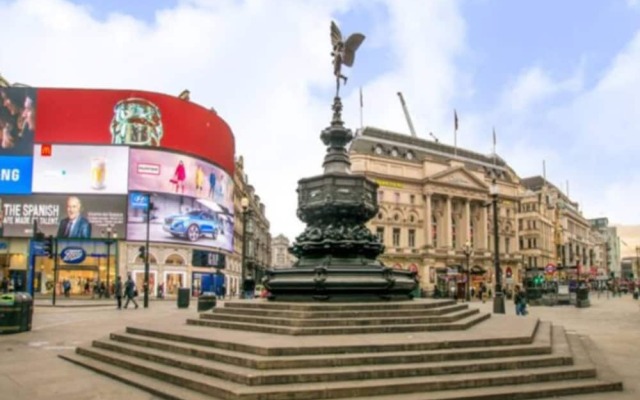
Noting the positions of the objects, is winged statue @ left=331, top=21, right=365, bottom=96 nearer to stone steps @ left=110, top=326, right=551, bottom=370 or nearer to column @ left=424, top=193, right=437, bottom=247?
stone steps @ left=110, top=326, right=551, bottom=370

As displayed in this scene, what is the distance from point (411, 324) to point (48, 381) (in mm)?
6755

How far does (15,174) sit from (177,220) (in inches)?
639

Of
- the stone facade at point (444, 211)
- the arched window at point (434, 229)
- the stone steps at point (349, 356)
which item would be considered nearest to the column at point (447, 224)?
the stone facade at point (444, 211)

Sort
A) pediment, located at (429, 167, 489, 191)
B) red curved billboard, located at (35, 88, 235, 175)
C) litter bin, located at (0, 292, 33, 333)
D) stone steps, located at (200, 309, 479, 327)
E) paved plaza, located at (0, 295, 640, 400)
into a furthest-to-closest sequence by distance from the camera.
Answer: pediment, located at (429, 167, 489, 191) → red curved billboard, located at (35, 88, 235, 175) → litter bin, located at (0, 292, 33, 333) → stone steps, located at (200, 309, 479, 327) → paved plaza, located at (0, 295, 640, 400)

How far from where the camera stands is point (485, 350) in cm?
984

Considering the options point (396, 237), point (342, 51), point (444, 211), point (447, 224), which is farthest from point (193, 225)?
point (342, 51)

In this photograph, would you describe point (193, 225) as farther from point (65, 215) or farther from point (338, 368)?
point (338, 368)

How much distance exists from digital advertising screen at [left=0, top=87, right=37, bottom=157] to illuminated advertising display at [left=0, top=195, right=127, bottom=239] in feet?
16.2

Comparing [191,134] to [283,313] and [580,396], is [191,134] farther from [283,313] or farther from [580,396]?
[580,396]

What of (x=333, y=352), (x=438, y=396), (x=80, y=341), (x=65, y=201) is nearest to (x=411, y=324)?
(x=333, y=352)

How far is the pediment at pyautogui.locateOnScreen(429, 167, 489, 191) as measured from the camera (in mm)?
85750

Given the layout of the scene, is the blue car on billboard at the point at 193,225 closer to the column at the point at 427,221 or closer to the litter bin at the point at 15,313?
the column at the point at 427,221

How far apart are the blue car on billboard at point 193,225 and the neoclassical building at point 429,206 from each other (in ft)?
73.0

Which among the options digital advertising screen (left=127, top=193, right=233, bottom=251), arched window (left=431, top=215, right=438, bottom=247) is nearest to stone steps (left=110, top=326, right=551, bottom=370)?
digital advertising screen (left=127, top=193, right=233, bottom=251)
